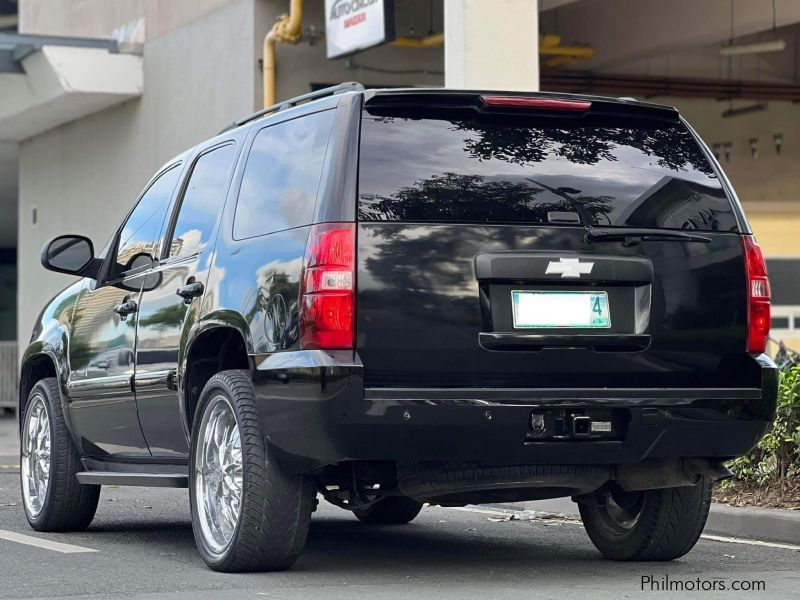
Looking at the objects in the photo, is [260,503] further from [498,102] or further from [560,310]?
[498,102]

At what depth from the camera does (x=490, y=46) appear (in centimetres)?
1241

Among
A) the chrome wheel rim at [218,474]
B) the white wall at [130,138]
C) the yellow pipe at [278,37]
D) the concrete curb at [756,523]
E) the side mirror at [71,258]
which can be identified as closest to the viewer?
the chrome wheel rim at [218,474]

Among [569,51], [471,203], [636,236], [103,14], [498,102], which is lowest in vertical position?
[636,236]

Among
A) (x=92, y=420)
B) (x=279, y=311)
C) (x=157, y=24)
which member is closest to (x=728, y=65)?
(x=157, y=24)

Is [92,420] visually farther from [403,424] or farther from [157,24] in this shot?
[157,24]

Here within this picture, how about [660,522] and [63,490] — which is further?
[63,490]

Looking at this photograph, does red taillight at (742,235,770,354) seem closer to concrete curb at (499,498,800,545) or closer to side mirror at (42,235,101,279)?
concrete curb at (499,498,800,545)

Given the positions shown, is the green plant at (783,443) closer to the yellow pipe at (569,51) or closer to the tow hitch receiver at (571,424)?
the tow hitch receiver at (571,424)

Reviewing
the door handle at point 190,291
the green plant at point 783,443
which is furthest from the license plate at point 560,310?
the green plant at point 783,443

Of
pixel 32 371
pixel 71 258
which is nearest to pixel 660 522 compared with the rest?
pixel 71 258

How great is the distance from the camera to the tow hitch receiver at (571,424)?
236 inches

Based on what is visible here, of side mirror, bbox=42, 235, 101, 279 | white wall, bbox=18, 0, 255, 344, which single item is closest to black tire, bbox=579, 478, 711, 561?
side mirror, bbox=42, 235, 101, 279

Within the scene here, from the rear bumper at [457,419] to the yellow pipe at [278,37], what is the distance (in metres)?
9.49

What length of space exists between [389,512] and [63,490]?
1762 mm
